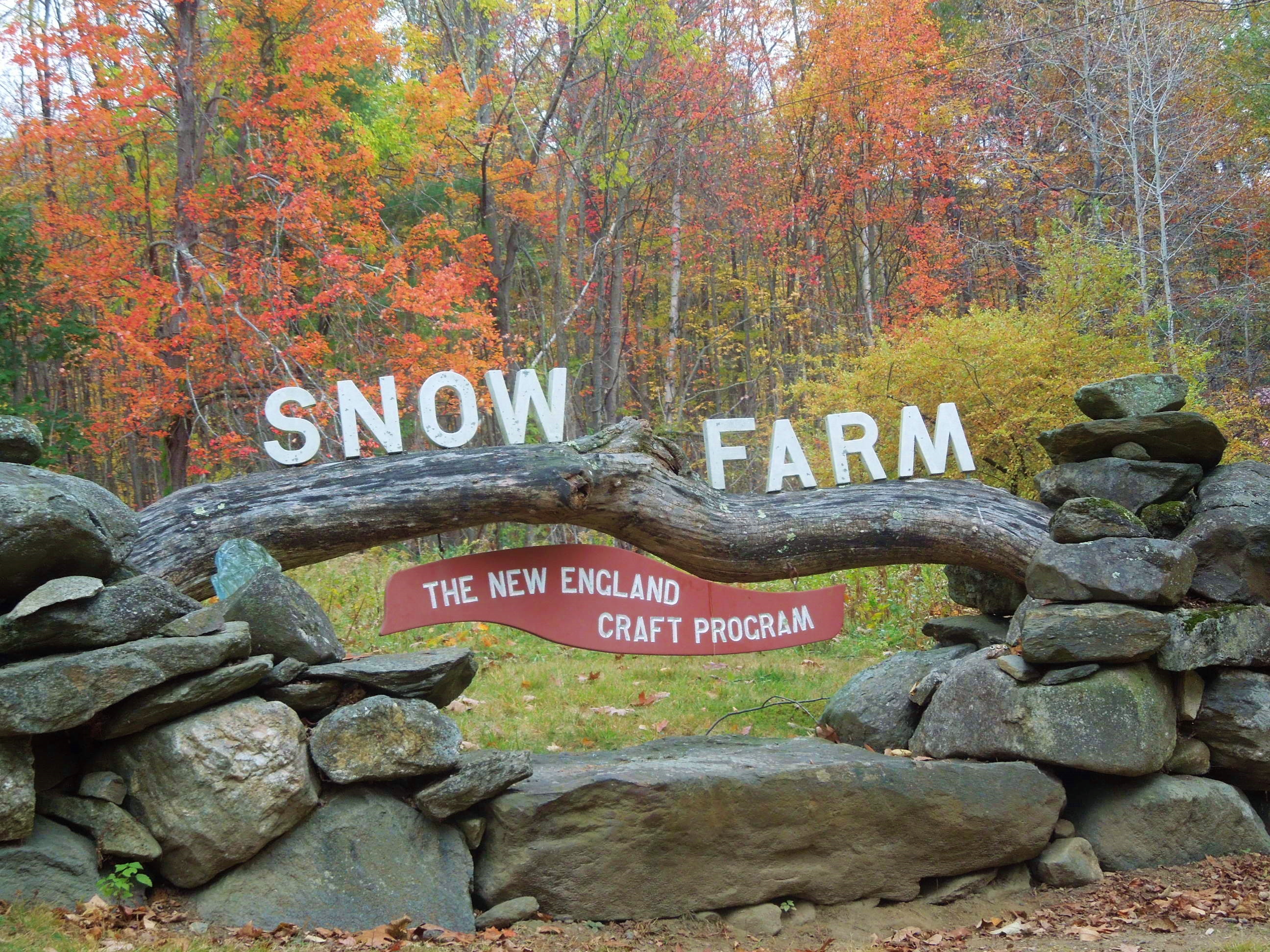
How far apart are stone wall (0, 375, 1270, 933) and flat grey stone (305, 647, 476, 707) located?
0.02 m

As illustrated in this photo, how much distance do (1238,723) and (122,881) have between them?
580 cm

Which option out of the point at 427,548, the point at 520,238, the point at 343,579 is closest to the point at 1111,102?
the point at 520,238

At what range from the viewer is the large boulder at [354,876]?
4.39 m

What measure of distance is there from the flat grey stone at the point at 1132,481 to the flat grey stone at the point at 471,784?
3.97 metres

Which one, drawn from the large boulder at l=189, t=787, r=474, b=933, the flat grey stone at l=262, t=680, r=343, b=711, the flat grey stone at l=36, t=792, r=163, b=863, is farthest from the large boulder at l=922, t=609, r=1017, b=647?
the flat grey stone at l=36, t=792, r=163, b=863

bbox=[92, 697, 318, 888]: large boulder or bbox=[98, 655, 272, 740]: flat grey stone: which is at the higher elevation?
bbox=[98, 655, 272, 740]: flat grey stone

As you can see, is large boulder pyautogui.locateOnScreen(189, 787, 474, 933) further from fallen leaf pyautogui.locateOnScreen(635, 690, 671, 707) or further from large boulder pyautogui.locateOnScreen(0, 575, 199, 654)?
fallen leaf pyautogui.locateOnScreen(635, 690, 671, 707)

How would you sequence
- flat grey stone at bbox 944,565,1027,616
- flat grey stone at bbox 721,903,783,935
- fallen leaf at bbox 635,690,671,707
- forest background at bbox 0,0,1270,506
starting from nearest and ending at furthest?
1. flat grey stone at bbox 721,903,783,935
2. flat grey stone at bbox 944,565,1027,616
3. fallen leaf at bbox 635,690,671,707
4. forest background at bbox 0,0,1270,506

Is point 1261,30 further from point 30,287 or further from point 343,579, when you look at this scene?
point 30,287

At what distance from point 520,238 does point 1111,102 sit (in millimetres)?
11635

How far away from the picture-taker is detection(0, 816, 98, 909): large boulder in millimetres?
3986

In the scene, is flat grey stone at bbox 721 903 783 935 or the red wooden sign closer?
flat grey stone at bbox 721 903 783 935

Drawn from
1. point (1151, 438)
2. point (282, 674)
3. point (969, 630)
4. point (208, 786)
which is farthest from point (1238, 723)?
point (208, 786)

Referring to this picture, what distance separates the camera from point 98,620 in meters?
4.29
